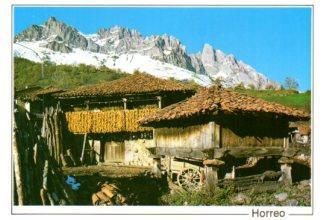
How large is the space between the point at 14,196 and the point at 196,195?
4082 millimetres

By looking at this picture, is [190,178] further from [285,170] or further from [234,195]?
[234,195]

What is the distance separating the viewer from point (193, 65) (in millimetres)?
26766

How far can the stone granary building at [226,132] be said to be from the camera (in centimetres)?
1130

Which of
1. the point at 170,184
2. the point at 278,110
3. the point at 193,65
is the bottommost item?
the point at 170,184

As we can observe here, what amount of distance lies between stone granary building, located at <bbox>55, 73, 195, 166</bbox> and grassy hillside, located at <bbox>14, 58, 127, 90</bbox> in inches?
331

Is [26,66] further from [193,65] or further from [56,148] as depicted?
[56,148]

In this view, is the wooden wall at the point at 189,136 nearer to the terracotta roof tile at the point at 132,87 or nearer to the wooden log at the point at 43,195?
the wooden log at the point at 43,195

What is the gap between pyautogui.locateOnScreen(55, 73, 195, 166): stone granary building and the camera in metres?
19.5

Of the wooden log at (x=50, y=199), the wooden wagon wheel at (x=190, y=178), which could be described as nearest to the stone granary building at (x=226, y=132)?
the wooden wagon wheel at (x=190, y=178)

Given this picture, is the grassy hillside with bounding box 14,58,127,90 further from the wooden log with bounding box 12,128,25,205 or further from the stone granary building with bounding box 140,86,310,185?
the wooden log with bounding box 12,128,25,205

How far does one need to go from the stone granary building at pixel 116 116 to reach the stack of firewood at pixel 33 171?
9.68 m

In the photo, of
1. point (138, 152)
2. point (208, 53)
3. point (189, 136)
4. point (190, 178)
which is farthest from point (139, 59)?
point (189, 136)
